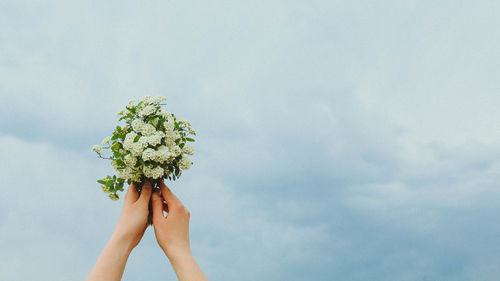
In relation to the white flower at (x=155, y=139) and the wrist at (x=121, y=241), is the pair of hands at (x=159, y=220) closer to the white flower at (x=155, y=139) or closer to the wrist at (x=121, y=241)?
the wrist at (x=121, y=241)

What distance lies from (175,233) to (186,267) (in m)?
0.60

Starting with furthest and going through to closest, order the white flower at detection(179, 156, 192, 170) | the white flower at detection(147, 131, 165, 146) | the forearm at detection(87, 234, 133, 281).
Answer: the white flower at detection(179, 156, 192, 170), the white flower at detection(147, 131, 165, 146), the forearm at detection(87, 234, 133, 281)

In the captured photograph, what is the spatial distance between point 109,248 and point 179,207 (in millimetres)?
1186

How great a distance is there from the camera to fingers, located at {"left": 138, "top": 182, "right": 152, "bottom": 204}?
8.19 meters

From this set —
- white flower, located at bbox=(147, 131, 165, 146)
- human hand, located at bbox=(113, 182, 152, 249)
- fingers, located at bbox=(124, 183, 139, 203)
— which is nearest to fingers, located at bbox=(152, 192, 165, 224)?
human hand, located at bbox=(113, 182, 152, 249)

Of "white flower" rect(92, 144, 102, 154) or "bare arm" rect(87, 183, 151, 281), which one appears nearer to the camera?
"bare arm" rect(87, 183, 151, 281)

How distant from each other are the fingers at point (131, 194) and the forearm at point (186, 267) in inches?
43.5

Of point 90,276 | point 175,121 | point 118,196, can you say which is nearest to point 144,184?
point 118,196

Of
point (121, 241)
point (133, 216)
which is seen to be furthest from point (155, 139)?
point (121, 241)

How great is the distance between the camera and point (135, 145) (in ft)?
25.8

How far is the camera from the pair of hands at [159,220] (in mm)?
7891

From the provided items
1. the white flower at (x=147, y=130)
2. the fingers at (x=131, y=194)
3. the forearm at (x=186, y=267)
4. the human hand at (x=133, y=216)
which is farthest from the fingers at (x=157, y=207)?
the white flower at (x=147, y=130)

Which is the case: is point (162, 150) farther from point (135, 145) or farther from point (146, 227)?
point (146, 227)

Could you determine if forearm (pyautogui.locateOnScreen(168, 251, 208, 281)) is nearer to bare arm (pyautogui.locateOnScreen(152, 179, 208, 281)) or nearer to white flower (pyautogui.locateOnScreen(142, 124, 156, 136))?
bare arm (pyautogui.locateOnScreen(152, 179, 208, 281))
